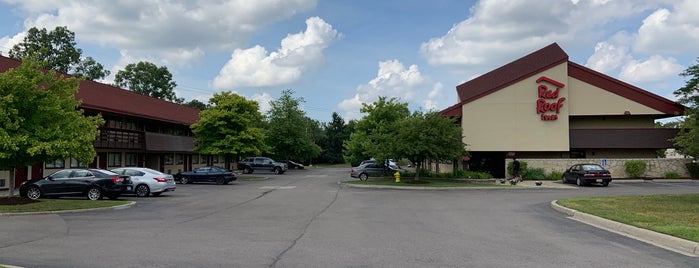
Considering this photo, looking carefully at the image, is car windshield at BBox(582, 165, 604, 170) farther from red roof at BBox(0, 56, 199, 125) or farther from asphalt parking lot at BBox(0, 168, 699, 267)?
red roof at BBox(0, 56, 199, 125)

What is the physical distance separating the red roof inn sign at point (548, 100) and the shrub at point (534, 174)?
4329 millimetres

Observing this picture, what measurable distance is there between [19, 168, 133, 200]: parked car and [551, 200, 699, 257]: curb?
17030mm

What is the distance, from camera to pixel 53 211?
16.6 metres

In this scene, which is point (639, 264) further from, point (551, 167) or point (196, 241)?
point (551, 167)

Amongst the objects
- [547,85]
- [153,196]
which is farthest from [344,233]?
[547,85]

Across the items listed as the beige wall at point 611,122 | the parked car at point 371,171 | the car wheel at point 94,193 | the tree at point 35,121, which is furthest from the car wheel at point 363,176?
the tree at point 35,121

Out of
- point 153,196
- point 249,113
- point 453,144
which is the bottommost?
point 153,196

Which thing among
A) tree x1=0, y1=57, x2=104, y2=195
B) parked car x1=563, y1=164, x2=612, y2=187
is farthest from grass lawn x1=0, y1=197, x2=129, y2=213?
parked car x1=563, y1=164, x2=612, y2=187

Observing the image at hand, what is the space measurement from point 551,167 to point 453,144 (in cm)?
895

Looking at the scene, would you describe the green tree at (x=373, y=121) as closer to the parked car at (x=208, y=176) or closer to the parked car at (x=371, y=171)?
the parked car at (x=371, y=171)

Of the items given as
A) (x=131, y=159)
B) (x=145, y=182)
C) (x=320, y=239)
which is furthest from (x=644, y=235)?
(x=131, y=159)

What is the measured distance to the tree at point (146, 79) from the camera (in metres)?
81.0

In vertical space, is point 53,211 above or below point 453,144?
below

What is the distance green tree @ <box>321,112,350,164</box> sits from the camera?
99.6 m
